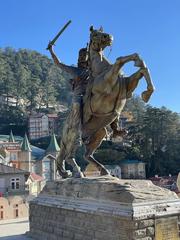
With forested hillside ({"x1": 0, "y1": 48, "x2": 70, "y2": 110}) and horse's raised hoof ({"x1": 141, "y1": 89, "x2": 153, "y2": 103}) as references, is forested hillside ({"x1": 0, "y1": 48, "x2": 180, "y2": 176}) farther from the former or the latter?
horse's raised hoof ({"x1": 141, "y1": 89, "x2": 153, "y2": 103})

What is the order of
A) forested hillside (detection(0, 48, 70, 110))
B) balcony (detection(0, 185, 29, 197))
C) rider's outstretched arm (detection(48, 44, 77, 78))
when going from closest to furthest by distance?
rider's outstretched arm (detection(48, 44, 77, 78)), balcony (detection(0, 185, 29, 197)), forested hillside (detection(0, 48, 70, 110))

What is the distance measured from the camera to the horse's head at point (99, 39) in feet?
26.7

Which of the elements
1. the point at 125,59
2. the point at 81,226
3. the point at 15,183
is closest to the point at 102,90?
the point at 125,59

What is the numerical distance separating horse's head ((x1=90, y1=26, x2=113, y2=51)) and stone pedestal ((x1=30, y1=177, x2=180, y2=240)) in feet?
8.93

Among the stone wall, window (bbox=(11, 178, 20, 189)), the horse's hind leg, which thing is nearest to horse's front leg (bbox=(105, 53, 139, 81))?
the horse's hind leg

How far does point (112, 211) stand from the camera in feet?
21.0

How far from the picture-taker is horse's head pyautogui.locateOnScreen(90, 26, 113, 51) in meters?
8.15

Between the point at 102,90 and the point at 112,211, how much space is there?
2413 mm

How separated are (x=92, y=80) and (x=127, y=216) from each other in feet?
10.4

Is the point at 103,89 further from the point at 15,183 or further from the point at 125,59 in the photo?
the point at 15,183

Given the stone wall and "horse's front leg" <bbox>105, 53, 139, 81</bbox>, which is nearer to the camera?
the stone wall

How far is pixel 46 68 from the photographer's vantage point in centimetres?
14712

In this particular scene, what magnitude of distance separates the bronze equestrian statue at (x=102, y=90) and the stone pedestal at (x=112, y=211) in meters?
0.86

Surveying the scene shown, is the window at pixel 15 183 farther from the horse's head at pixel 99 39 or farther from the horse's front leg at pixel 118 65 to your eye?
the horse's front leg at pixel 118 65
